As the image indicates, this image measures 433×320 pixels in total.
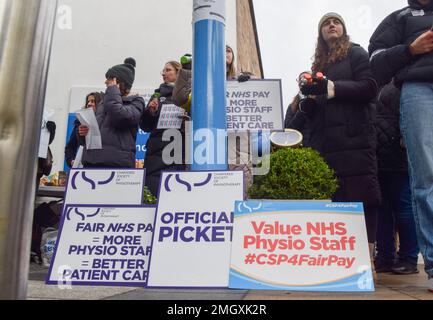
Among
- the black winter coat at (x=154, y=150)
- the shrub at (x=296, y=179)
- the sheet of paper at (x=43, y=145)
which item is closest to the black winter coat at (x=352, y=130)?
the shrub at (x=296, y=179)

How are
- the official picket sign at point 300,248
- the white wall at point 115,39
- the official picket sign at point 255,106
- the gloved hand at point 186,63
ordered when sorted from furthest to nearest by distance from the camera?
1. the white wall at point 115,39
2. the gloved hand at point 186,63
3. the official picket sign at point 255,106
4. the official picket sign at point 300,248

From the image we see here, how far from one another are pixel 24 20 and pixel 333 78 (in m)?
2.53

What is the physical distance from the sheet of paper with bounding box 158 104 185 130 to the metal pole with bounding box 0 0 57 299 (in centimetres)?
250

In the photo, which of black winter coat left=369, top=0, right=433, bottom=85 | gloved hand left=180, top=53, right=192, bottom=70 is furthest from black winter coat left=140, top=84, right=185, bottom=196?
black winter coat left=369, top=0, right=433, bottom=85

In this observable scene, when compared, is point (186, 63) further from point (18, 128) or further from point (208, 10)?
point (18, 128)

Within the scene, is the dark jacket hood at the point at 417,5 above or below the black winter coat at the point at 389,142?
above

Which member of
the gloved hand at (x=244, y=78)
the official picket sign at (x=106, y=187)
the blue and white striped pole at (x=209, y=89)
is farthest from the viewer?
the gloved hand at (x=244, y=78)

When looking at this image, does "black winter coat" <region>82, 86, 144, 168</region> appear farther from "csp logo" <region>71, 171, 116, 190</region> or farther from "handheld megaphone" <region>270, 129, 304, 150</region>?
"handheld megaphone" <region>270, 129, 304, 150</region>

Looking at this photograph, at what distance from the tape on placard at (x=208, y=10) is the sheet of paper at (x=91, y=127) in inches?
41.2

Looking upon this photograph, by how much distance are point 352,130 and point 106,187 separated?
1596 millimetres

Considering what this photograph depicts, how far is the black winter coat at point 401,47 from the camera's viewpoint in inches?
87.4

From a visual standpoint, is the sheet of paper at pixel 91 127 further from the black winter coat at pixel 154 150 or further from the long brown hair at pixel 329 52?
the long brown hair at pixel 329 52

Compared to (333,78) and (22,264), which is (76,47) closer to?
(333,78)

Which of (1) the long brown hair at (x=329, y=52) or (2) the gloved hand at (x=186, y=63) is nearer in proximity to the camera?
(1) the long brown hair at (x=329, y=52)
